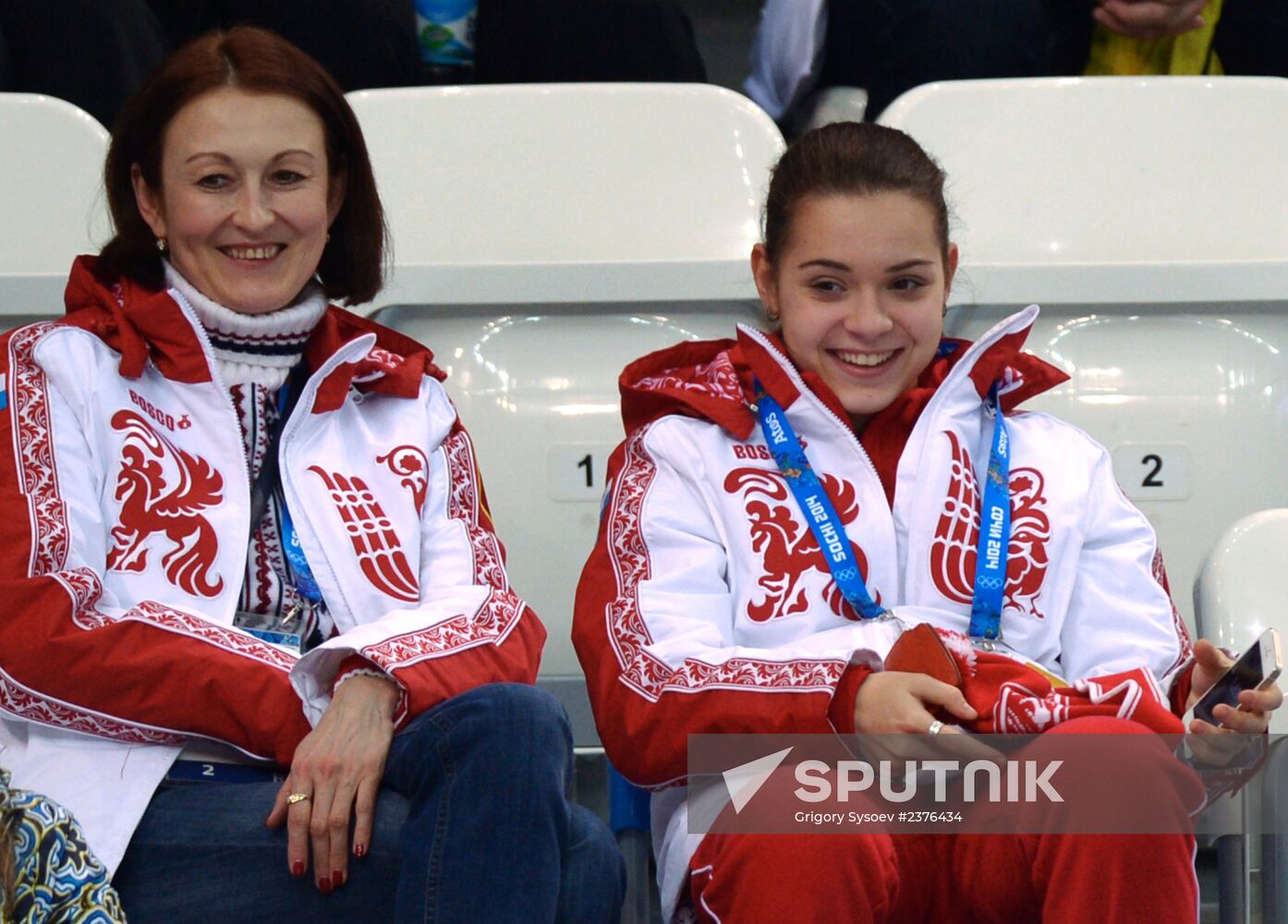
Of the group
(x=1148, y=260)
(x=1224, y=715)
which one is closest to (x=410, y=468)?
(x=1224, y=715)

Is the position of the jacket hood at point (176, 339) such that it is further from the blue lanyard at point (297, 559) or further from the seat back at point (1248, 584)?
the seat back at point (1248, 584)

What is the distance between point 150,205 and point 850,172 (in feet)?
2.60

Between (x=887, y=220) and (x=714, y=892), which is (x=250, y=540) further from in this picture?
(x=887, y=220)

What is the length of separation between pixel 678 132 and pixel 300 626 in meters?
1.13

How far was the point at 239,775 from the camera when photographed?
162cm

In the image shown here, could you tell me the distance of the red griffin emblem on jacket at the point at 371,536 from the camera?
1757mm

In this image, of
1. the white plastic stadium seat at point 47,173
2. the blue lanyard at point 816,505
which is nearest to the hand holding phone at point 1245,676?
the blue lanyard at point 816,505

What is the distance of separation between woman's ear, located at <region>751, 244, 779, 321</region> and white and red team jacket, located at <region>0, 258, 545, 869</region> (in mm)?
389

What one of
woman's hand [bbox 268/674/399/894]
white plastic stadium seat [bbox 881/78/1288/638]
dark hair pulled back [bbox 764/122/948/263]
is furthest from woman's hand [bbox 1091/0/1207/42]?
woman's hand [bbox 268/674/399/894]

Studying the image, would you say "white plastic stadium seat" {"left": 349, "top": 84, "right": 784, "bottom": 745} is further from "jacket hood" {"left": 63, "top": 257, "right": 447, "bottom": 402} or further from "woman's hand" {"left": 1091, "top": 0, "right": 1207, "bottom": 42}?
"woman's hand" {"left": 1091, "top": 0, "right": 1207, "bottom": 42}

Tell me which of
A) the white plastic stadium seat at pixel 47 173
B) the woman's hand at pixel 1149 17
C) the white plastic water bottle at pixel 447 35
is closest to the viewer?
the white plastic stadium seat at pixel 47 173

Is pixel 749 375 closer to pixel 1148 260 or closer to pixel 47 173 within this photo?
pixel 1148 260

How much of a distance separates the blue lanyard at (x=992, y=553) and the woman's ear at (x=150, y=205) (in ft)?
3.15

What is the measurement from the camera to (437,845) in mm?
1425
